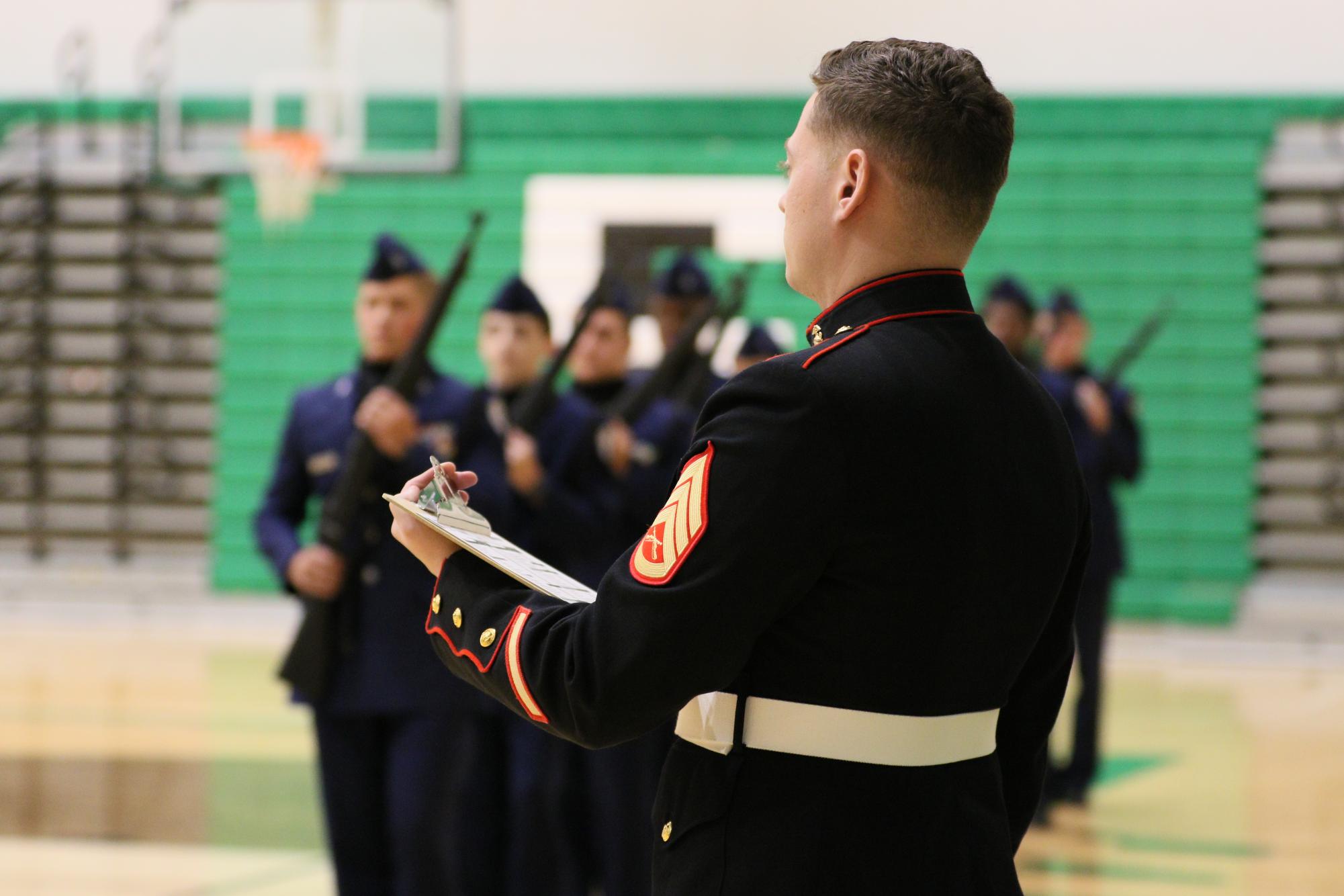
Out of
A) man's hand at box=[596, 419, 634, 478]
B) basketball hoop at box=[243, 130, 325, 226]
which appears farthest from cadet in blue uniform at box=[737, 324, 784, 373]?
basketball hoop at box=[243, 130, 325, 226]

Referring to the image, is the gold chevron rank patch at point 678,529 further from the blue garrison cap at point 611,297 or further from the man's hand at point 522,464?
the blue garrison cap at point 611,297

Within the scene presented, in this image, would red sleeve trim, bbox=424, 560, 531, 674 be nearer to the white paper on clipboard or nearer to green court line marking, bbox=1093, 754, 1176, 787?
the white paper on clipboard

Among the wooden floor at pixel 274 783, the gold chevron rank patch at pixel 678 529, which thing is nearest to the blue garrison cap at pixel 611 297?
the wooden floor at pixel 274 783

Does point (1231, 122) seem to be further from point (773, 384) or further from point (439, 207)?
point (773, 384)

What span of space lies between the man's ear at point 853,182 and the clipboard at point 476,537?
1.30 feet

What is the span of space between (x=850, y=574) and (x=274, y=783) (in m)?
5.00

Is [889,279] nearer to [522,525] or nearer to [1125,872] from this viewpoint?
[522,525]

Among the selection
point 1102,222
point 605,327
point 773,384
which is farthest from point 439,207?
point 773,384

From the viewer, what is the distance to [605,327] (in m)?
4.54

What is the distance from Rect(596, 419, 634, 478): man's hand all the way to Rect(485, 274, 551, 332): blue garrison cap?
38 centimetres

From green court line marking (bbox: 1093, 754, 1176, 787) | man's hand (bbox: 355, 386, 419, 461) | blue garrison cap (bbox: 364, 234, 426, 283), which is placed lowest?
green court line marking (bbox: 1093, 754, 1176, 787)

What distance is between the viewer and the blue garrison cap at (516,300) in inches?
162

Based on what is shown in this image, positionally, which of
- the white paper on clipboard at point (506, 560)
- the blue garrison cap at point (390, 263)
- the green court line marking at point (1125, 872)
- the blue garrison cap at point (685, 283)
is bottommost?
the green court line marking at point (1125, 872)

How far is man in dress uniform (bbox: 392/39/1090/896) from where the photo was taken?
46.8 inches
